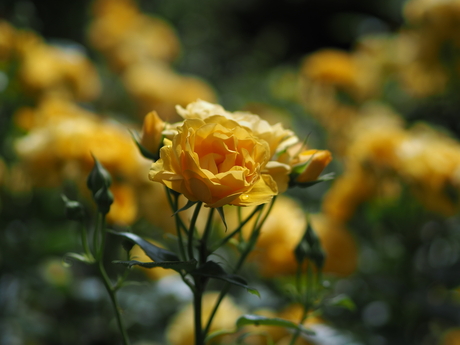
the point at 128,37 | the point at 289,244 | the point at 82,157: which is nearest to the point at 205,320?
the point at 289,244

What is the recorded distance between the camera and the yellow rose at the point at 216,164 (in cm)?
42

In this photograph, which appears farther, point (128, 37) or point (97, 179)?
point (128, 37)

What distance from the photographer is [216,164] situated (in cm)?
46

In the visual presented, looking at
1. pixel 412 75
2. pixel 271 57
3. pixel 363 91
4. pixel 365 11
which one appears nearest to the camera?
pixel 412 75

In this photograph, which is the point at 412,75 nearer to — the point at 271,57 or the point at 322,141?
the point at 322,141

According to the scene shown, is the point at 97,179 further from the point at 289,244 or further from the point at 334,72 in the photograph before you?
the point at 334,72

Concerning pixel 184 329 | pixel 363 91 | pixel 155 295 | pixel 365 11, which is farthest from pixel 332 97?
pixel 365 11

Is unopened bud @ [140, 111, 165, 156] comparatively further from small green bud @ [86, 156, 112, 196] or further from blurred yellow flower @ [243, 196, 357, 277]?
blurred yellow flower @ [243, 196, 357, 277]

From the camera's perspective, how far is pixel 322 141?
1817 millimetres

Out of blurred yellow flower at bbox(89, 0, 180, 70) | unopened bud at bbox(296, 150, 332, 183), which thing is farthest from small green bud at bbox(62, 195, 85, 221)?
blurred yellow flower at bbox(89, 0, 180, 70)

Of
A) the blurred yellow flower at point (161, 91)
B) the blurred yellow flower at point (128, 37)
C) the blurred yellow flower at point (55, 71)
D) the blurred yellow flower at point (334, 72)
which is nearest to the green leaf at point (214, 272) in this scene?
the blurred yellow flower at point (55, 71)

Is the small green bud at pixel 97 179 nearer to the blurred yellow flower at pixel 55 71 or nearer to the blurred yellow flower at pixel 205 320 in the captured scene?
the blurred yellow flower at pixel 205 320

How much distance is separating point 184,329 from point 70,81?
0.79 metres

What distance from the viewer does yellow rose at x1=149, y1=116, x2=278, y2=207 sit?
423 millimetres
